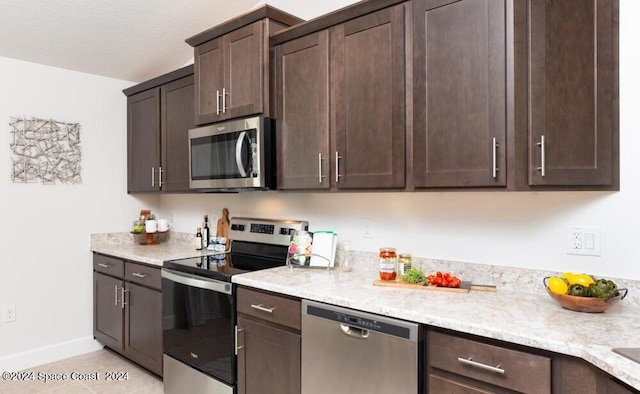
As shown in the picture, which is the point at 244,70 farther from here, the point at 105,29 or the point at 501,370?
the point at 501,370

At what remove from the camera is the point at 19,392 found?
2.81 metres

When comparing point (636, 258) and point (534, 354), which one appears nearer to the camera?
point (534, 354)

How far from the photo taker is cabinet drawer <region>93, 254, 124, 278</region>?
3197 millimetres

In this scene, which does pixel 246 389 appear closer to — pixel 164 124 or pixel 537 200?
pixel 537 200

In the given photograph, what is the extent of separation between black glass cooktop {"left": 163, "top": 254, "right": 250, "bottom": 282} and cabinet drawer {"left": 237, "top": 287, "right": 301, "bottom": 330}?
163 millimetres

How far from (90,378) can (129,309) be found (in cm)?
55

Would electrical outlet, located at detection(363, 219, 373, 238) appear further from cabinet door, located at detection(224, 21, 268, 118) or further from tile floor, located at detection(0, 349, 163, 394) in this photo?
tile floor, located at detection(0, 349, 163, 394)

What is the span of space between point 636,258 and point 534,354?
0.71m

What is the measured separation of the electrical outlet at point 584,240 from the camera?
1.72 m

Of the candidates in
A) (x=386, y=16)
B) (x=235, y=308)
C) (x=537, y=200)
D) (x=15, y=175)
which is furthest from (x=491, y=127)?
(x=15, y=175)

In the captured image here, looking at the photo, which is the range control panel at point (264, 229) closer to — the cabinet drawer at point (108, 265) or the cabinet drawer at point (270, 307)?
the cabinet drawer at point (270, 307)

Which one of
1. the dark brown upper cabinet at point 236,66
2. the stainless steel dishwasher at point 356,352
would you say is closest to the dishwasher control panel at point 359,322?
the stainless steel dishwasher at point 356,352

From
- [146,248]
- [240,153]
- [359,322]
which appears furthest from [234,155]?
[146,248]

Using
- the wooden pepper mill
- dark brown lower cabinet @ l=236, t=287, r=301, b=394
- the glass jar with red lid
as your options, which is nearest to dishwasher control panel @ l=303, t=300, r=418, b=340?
dark brown lower cabinet @ l=236, t=287, r=301, b=394
